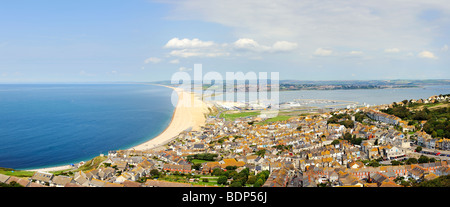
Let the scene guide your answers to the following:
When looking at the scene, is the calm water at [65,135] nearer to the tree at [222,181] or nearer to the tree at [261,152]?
the tree at [261,152]

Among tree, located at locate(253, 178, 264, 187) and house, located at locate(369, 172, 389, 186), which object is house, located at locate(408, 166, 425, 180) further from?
tree, located at locate(253, 178, 264, 187)

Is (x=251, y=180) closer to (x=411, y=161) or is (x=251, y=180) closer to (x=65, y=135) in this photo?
(x=411, y=161)

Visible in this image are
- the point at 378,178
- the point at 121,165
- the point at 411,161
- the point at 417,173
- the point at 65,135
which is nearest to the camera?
the point at 378,178

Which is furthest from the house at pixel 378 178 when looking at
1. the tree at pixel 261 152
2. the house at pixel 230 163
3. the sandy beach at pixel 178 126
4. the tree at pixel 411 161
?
the sandy beach at pixel 178 126

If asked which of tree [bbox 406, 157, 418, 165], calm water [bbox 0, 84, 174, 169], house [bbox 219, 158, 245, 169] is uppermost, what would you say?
tree [bbox 406, 157, 418, 165]

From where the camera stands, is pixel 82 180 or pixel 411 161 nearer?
pixel 82 180

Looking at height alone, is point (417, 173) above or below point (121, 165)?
above

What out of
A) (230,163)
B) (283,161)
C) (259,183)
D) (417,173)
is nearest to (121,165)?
(230,163)

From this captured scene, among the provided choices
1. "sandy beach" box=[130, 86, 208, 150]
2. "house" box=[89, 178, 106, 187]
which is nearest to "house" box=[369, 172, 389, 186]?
"house" box=[89, 178, 106, 187]
